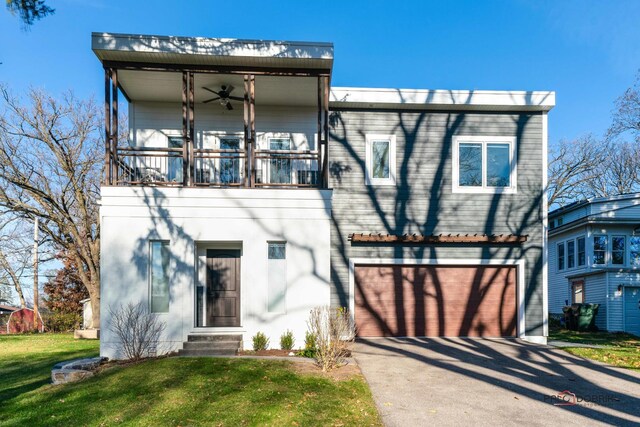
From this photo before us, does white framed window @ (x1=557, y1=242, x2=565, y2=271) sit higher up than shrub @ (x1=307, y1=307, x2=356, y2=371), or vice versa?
white framed window @ (x1=557, y1=242, x2=565, y2=271)

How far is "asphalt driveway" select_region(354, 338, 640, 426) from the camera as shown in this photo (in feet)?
21.4

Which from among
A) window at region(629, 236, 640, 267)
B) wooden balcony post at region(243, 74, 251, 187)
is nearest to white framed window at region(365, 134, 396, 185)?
wooden balcony post at region(243, 74, 251, 187)

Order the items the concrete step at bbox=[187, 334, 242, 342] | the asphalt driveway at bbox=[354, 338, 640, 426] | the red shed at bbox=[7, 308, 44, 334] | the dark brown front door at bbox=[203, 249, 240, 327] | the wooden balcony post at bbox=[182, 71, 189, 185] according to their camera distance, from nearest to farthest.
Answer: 1. the asphalt driveway at bbox=[354, 338, 640, 426]
2. the concrete step at bbox=[187, 334, 242, 342]
3. the wooden balcony post at bbox=[182, 71, 189, 185]
4. the dark brown front door at bbox=[203, 249, 240, 327]
5. the red shed at bbox=[7, 308, 44, 334]

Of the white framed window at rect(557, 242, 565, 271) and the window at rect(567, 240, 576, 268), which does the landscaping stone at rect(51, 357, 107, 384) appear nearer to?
the window at rect(567, 240, 576, 268)

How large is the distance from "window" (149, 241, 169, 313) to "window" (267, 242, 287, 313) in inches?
87.1

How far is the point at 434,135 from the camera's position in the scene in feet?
43.2

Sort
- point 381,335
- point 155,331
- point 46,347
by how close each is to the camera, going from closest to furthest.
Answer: point 155,331 → point 381,335 → point 46,347

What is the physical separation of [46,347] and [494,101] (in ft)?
49.3

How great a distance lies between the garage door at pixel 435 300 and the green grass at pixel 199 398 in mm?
4471

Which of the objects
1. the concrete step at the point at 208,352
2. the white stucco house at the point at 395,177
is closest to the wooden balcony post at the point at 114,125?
the white stucco house at the point at 395,177

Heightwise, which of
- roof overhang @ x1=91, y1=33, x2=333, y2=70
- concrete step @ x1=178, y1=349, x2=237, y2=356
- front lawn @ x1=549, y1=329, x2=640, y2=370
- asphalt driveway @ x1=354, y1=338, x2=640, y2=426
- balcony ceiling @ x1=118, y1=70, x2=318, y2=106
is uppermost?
roof overhang @ x1=91, y1=33, x2=333, y2=70

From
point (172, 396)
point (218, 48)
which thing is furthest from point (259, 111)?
point (172, 396)

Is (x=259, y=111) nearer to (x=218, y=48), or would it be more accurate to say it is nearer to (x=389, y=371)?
(x=218, y=48)

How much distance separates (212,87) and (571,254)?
636 inches
